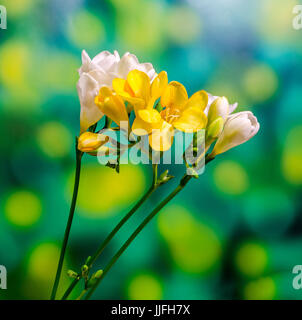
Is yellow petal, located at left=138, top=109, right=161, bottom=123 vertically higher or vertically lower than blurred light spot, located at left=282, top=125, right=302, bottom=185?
lower

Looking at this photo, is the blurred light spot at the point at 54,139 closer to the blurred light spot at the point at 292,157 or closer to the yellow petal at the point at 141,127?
the yellow petal at the point at 141,127

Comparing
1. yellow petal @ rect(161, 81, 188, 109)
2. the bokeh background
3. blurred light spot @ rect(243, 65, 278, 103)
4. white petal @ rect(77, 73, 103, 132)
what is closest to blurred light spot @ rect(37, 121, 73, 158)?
the bokeh background

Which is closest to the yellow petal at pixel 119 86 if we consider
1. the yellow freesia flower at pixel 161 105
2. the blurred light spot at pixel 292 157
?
the yellow freesia flower at pixel 161 105

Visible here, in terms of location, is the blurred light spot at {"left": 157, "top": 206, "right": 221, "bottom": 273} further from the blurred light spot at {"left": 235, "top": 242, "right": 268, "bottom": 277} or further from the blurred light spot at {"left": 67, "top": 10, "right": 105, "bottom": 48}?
the blurred light spot at {"left": 67, "top": 10, "right": 105, "bottom": 48}

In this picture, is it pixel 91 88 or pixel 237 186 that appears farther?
pixel 237 186
